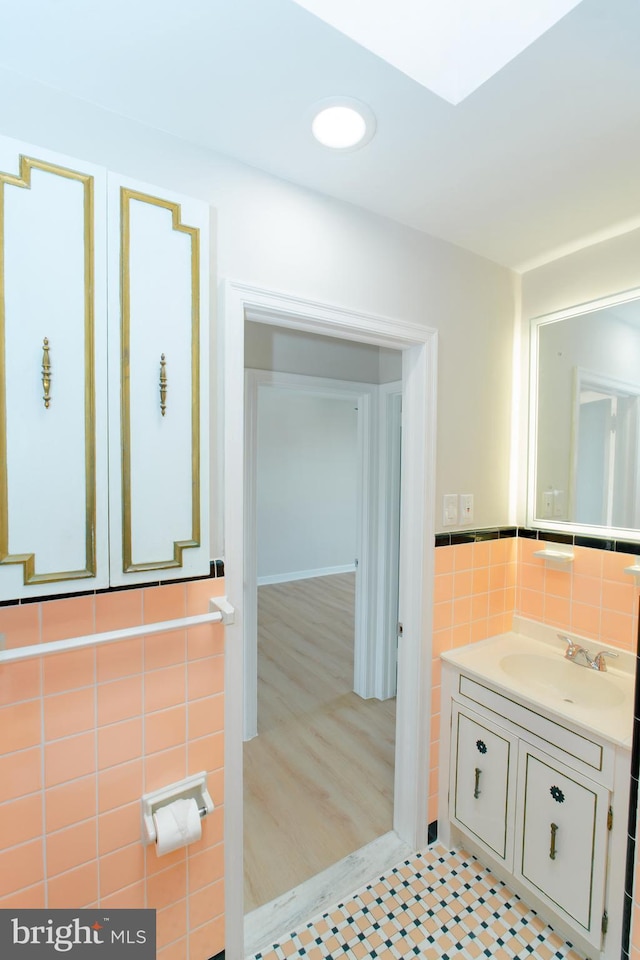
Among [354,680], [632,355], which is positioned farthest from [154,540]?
[354,680]

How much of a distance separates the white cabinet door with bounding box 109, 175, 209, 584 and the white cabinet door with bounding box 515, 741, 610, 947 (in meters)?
1.35

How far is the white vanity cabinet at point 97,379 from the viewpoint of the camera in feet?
2.96

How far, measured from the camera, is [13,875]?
1002 millimetres

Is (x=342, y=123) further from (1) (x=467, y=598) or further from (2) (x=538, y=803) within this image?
(2) (x=538, y=803)

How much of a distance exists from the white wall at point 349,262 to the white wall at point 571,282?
75 millimetres

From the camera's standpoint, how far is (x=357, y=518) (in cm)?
283

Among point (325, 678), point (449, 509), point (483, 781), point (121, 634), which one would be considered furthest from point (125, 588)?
point (325, 678)

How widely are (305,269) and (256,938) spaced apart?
7.28 ft

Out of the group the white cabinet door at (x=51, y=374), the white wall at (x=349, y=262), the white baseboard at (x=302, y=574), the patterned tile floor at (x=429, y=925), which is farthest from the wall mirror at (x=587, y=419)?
the white baseboard at (x=302, y=574)

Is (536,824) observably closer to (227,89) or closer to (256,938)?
(256,938)

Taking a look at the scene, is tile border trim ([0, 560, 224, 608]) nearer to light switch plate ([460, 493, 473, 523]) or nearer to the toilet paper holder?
the toilet paper holder

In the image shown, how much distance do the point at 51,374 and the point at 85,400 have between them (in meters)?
0.08

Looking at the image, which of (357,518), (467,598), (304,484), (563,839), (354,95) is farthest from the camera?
(304,484)

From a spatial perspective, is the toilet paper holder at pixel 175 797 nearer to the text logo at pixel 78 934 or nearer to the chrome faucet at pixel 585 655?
the text logo at pixel 78 934
